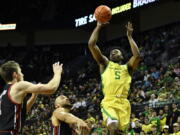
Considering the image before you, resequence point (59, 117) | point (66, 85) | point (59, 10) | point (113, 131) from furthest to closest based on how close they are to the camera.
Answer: point (59, 10), point (66, 85), point (113, 131), point (59, 117)

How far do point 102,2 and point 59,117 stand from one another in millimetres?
18951

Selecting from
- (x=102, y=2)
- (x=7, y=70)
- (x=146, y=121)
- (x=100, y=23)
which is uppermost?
(x=102, y=2)

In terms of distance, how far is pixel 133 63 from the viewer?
7.15 meters

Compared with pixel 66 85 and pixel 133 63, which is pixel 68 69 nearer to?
pixel 66 85

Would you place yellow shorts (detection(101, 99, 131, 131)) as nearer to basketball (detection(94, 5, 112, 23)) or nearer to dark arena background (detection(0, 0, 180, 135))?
basketball (detection(94, 5, 112, 23))

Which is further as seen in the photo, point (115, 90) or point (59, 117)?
point (115, 90)

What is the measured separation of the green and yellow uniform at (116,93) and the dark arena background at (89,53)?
361cm

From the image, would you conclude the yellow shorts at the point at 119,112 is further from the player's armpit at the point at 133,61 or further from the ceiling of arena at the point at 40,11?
the ceiling of arena at the point at 40,11

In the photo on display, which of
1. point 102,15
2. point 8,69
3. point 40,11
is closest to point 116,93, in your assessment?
point 102,15

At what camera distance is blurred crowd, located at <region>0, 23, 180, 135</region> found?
39.9ft

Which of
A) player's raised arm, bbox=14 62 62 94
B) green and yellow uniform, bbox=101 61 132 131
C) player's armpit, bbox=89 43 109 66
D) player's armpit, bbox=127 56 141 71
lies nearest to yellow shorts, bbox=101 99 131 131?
green and yellow uniform, bbox=101 61 132 131

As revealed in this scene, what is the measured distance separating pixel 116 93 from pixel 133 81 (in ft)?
35.5

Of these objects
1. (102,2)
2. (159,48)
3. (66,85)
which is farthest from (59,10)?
(159,48)

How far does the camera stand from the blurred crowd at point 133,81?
12.2 meters
